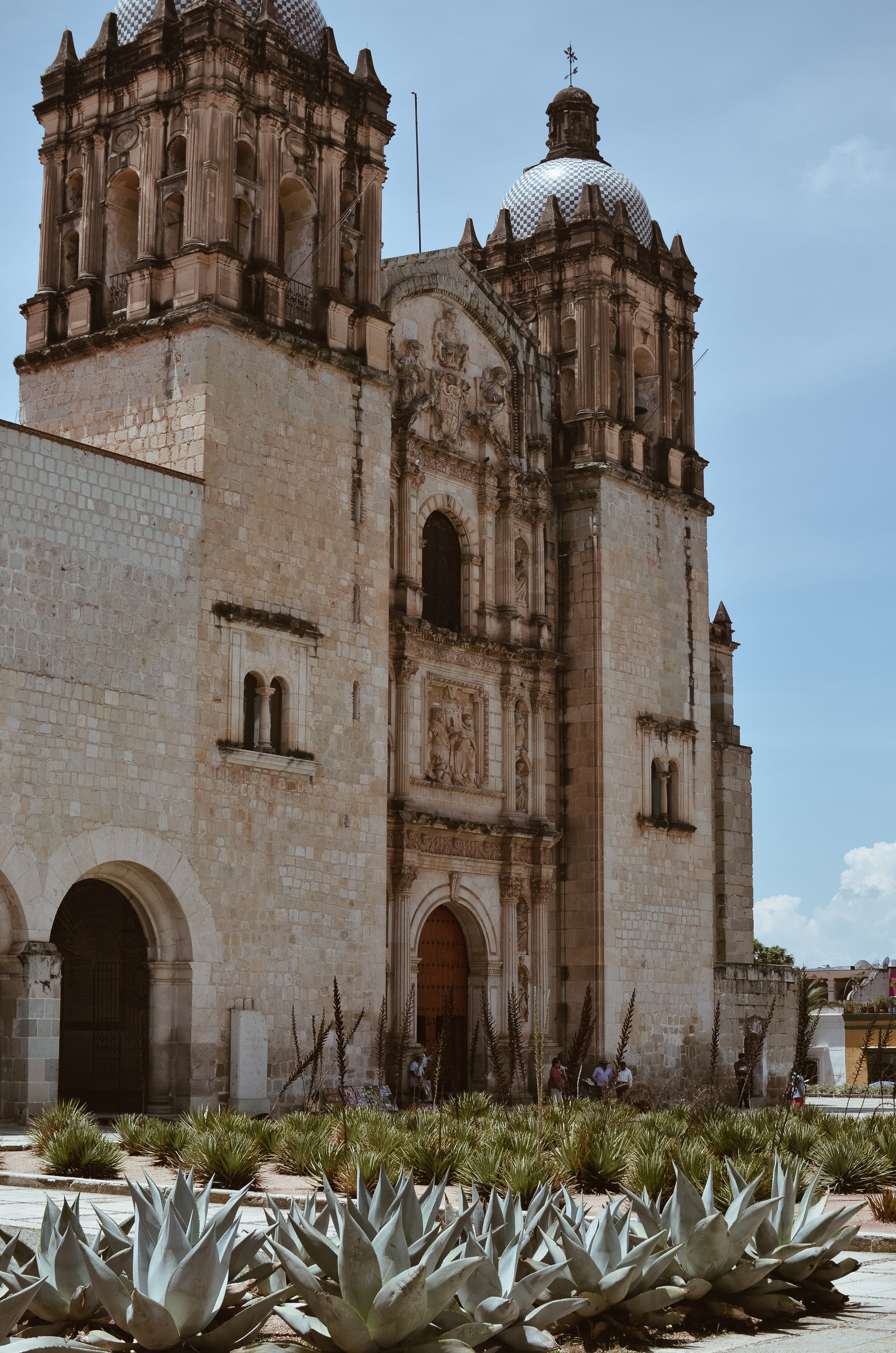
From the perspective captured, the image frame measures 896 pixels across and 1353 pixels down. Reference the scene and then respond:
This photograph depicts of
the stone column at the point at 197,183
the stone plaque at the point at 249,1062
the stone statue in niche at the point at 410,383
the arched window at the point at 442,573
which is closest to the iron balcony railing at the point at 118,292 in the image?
the stone column at the point at 197,183

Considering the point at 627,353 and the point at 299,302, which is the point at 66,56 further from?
the point at 627,353

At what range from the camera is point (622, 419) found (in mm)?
31547

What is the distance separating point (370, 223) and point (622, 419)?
300 inches

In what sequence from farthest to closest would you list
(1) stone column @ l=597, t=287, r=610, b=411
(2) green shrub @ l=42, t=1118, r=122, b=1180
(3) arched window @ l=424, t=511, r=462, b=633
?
(1) stone column @ l=597, t=287, r=610, b=411, (3) arched window @ l=424, t=511, r=462, b=633, (2) green shrub @ l=42, t=1118, r=122, b=1180

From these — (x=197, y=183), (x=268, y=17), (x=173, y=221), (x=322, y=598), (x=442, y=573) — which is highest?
(x=268, y=17)

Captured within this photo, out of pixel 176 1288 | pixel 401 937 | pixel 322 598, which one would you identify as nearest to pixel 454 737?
pixel 401 937

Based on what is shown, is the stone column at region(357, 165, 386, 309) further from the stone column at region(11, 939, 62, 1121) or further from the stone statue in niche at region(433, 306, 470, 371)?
the stone column at region(11, 939, 62, 1121)

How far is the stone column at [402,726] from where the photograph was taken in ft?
85.6

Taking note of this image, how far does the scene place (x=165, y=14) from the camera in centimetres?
2386

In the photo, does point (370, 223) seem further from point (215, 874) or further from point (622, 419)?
point (215, 874)

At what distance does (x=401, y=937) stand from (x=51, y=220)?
39.6ft

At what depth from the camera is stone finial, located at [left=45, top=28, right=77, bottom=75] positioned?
25109 mm

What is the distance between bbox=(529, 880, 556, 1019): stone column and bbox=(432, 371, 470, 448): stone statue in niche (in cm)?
766

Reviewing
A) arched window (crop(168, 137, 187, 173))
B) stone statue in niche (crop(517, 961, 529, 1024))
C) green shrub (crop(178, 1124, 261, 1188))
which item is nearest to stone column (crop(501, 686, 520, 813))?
stone statue in niche (crop(517, 961, 529, 1024))
